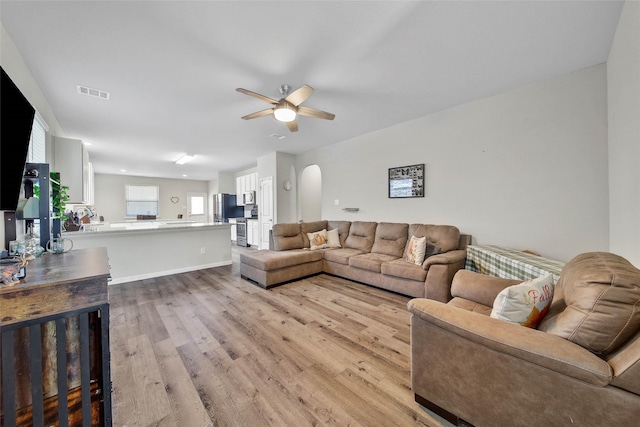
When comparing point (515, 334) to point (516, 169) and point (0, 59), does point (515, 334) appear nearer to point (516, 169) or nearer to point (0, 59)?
point (516, 169)

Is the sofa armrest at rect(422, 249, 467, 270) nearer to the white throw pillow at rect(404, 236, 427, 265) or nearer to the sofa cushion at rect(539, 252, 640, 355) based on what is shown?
the white throw pillow at rect(404, 236, 427, 265)

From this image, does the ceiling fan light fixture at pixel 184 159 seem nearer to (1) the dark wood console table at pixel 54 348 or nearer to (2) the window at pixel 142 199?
(2) the window at pixel 142 199

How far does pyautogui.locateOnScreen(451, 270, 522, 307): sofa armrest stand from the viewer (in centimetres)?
183

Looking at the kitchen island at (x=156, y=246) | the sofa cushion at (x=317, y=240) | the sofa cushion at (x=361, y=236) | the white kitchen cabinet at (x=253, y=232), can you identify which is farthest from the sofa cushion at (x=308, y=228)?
the white kitchen cabinet at (x=253, y=232)

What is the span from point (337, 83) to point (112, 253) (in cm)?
421

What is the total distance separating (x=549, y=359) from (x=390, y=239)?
301 cm

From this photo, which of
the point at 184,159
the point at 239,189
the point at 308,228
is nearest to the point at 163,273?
the point at 308,228

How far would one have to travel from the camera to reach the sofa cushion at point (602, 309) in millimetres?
920

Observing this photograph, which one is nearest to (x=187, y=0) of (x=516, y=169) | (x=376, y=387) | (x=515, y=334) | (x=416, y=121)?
(x=515, y=334)

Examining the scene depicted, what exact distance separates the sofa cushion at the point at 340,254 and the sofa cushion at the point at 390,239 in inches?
14.1

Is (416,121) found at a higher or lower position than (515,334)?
higher

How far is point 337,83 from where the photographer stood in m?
2.71

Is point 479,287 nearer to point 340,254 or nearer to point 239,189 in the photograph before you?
point 340,254

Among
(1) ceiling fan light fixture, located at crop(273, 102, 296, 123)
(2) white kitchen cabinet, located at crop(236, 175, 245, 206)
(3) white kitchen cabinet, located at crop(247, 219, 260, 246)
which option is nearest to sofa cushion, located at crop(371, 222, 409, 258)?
(1) ceiling fan light fixture, located at crop(273, 102, 296, 123)
